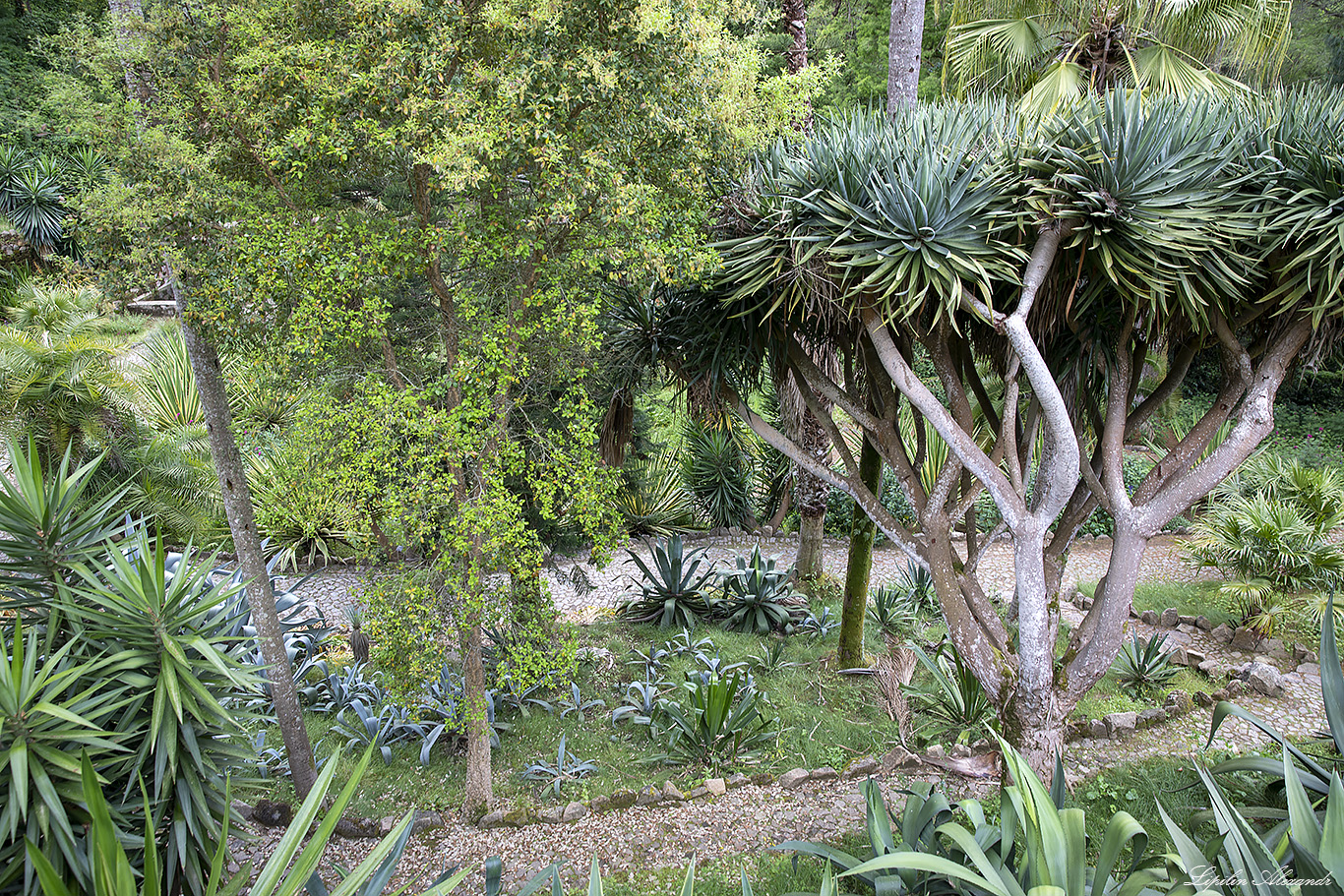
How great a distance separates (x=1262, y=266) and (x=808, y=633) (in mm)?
5188

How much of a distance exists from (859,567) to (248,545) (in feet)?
16.0

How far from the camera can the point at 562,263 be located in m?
4.72

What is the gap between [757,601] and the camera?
8.34 m

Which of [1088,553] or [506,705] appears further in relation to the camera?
[1088,553]

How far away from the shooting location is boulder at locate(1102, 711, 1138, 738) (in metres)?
5.90

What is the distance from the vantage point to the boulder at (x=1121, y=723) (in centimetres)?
590

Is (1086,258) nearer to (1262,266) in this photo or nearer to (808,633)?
(1262,266)

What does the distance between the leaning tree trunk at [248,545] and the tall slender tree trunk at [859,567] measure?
4513mm

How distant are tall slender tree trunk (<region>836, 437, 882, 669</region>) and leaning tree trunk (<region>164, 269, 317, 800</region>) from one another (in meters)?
4.51

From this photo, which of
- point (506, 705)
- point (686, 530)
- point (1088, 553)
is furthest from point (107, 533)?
point (1088, 553)

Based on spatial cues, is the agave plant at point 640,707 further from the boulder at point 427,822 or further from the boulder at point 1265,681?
the boulder at point 1265,681

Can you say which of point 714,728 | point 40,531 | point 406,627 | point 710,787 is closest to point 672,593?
point 714,728

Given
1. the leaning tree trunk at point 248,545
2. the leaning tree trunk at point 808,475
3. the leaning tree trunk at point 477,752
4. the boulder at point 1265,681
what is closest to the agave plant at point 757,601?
the leaning tree trunk at point 808,475

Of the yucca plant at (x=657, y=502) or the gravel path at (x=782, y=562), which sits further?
the yucca plant at (x=657, y=502)
